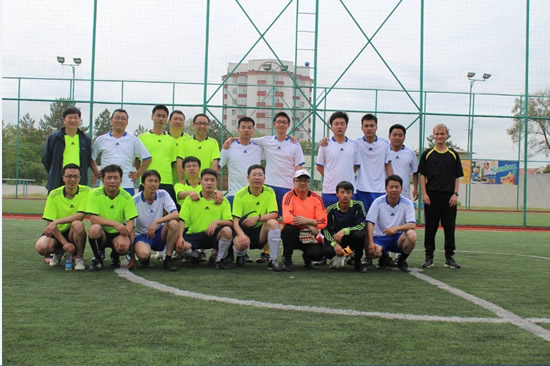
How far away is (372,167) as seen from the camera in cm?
657

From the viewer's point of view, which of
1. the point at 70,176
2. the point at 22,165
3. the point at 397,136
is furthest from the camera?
the point at 22,165

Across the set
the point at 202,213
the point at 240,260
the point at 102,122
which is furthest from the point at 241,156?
the point at 102,122

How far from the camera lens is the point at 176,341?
2900mm

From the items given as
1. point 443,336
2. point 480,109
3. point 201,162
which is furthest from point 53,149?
point 480,109

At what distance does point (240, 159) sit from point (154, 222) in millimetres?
1565

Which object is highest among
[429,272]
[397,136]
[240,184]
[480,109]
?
[480,109]

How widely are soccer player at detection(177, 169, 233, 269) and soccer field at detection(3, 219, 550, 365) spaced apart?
322mm

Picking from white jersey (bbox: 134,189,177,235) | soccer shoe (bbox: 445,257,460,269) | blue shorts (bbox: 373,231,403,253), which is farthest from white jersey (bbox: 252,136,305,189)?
soccer shoe (bbox: 445,257,460,269)

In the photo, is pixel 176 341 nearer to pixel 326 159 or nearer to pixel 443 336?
pixel 443 336

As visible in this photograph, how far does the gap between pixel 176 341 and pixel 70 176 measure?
320cm

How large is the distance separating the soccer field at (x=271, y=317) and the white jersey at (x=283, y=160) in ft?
4.83

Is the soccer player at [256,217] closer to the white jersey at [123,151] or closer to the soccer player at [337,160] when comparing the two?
the soccer player at [337,160]

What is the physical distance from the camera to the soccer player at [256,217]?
18.8ft

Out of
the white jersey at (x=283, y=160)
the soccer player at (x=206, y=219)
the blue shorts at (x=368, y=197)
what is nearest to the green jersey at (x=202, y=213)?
the soccer player at (x=206, y=219)
